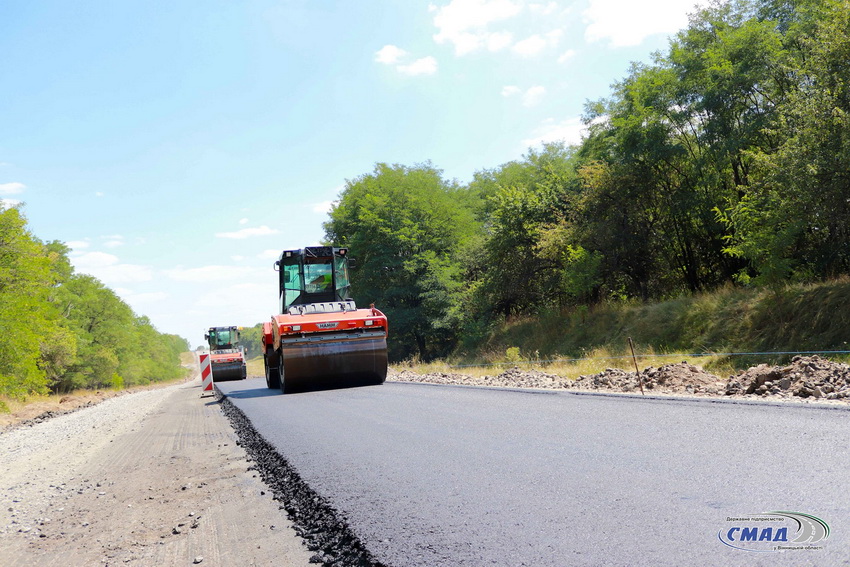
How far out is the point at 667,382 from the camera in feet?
33.5

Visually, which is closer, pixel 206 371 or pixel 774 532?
pixel 774 532

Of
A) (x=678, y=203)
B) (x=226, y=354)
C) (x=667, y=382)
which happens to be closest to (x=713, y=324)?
(x=678, y=203)

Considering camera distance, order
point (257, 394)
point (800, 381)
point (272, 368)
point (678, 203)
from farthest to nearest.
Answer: point (678, 203)
point (272, 368)
point (257, 394)
point (800, 381)

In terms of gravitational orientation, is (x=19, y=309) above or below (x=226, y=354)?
above

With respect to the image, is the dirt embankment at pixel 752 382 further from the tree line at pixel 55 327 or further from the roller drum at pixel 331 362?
the tree line at pixel 55 327

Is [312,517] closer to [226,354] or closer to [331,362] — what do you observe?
[331,362]

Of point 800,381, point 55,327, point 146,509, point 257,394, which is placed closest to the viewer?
point 146,509

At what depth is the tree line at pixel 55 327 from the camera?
27.2m

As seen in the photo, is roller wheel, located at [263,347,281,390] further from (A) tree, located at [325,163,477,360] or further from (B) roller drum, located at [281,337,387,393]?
(A) tree, located at [325,163,477,360]

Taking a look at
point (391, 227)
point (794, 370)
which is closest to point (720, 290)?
point (794, 370)

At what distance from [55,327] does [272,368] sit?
85.6 feet

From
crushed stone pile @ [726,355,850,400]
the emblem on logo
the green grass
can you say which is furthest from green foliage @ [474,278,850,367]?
the emblem on logo

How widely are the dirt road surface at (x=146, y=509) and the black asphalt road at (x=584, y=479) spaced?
606 millimetres

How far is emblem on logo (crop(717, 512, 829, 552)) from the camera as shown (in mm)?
2820
